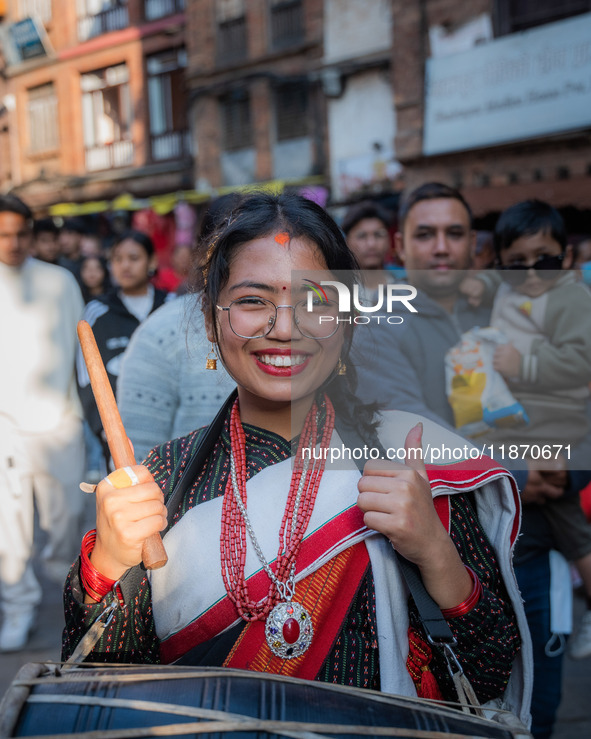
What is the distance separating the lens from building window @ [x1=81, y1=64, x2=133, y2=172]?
16.6 meters

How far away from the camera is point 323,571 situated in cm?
130

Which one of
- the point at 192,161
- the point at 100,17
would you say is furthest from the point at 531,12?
the point at 100,17

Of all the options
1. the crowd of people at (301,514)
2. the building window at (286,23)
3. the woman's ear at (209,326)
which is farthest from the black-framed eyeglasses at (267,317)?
the building window at (286,23)

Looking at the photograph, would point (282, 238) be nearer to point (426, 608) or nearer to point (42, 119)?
point (426, 608)

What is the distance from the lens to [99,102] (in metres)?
17.1

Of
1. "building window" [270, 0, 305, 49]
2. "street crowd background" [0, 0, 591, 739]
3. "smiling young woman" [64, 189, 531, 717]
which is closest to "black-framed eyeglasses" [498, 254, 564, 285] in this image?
"street crowd background" [0, 0, 591, 739]

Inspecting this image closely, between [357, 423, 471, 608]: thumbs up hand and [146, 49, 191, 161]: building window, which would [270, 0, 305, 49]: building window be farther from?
[357, 423, 471, 608]: thumbs up hand

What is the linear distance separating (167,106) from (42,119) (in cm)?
416

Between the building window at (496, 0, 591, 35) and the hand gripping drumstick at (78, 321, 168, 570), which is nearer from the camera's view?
the hand gripping drumstick at (78, 321, 168, 570)

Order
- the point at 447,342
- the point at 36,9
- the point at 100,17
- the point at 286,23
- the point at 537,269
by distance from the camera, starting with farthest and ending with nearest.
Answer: the point at 36,9 → the point at 100,17 → the point at 286,23 → the point at 537,269 → the point at 447,342

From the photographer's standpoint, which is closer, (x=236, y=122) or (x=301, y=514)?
(x=301, y=514)

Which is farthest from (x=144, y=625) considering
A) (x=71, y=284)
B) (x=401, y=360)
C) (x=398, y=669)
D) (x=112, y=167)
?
(x=112, y=167)

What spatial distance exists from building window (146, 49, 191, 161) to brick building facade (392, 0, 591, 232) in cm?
677

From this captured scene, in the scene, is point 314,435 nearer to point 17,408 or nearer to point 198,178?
point 17,408
